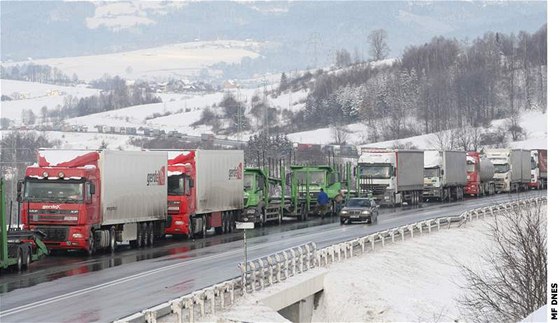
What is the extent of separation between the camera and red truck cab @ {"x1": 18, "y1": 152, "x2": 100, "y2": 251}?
37.8 meters

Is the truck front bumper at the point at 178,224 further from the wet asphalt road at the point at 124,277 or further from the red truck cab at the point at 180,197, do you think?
the wet asphalt road at the point at 124,277

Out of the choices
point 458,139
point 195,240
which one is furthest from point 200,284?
point 458,139

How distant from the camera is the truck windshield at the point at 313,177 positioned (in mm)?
66375

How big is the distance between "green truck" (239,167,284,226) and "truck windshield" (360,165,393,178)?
15272mm

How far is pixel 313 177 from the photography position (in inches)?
2655

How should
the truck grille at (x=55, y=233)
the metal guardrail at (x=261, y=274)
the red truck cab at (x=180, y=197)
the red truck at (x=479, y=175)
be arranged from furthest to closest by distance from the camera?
the red truck at (x=479, y=175) < the red truck cab at (x=180, y=197) < the truck grille at (x=55, y=233) < the metal guardrail at (x=261, y=274)

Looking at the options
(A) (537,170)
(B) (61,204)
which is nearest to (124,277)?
(B) (61,204)

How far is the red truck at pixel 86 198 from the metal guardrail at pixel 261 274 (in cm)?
629

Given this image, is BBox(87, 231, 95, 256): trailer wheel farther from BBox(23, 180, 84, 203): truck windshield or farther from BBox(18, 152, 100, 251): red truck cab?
BBox(23, 180, 84, 203): truck windshield

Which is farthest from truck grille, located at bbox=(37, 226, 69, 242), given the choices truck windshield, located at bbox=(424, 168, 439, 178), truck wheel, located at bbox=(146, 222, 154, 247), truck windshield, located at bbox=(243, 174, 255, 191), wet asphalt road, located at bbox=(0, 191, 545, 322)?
truck windshield, located at bbox=(424, 168, 439, 178)

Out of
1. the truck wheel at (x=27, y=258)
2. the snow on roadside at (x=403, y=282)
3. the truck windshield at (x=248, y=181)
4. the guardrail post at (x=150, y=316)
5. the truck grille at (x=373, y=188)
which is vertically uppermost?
the truck windshield at (x=248, y=181)

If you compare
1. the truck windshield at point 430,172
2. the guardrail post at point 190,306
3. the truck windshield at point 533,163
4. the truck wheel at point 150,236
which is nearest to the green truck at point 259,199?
the truck wheel at point 150,236

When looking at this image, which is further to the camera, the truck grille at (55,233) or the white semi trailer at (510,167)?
the white semi trailer at (510,167)
